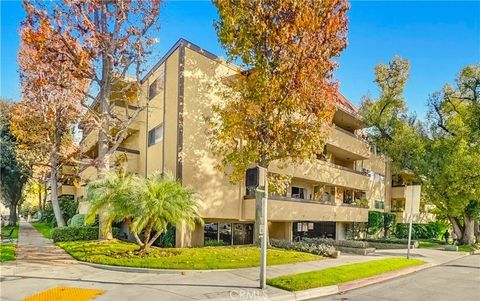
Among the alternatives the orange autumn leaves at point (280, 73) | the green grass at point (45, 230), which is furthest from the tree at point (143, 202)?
the green grass at point (45, 230)

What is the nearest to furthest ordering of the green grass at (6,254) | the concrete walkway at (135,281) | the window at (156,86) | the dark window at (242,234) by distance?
the concrete walkway at (135,281), the green grass at (6,254), the window at (156,86), the dark window at (242,234)

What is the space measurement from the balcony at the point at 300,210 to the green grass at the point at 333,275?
6.58 m

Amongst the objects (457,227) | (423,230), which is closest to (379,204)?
(423,230)

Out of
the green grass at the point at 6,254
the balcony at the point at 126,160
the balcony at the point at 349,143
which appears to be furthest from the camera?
the balcony at the point at 349,143

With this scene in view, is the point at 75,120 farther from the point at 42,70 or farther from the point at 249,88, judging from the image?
the point at 249,88

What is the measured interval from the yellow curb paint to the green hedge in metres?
11.5

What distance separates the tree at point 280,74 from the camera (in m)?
17.7

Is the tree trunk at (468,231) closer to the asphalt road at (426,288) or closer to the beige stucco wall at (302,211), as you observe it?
the beige stucco wall at (302,211)

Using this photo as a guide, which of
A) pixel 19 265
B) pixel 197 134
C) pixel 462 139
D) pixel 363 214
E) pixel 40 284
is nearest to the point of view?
pixel 40 284

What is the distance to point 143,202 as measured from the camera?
14055 millimetres

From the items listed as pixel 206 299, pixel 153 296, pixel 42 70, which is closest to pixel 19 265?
pixel 153 296

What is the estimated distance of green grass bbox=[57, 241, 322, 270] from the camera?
13521mm

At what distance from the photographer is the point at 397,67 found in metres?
33.4

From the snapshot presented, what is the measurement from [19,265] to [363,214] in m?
26.8
